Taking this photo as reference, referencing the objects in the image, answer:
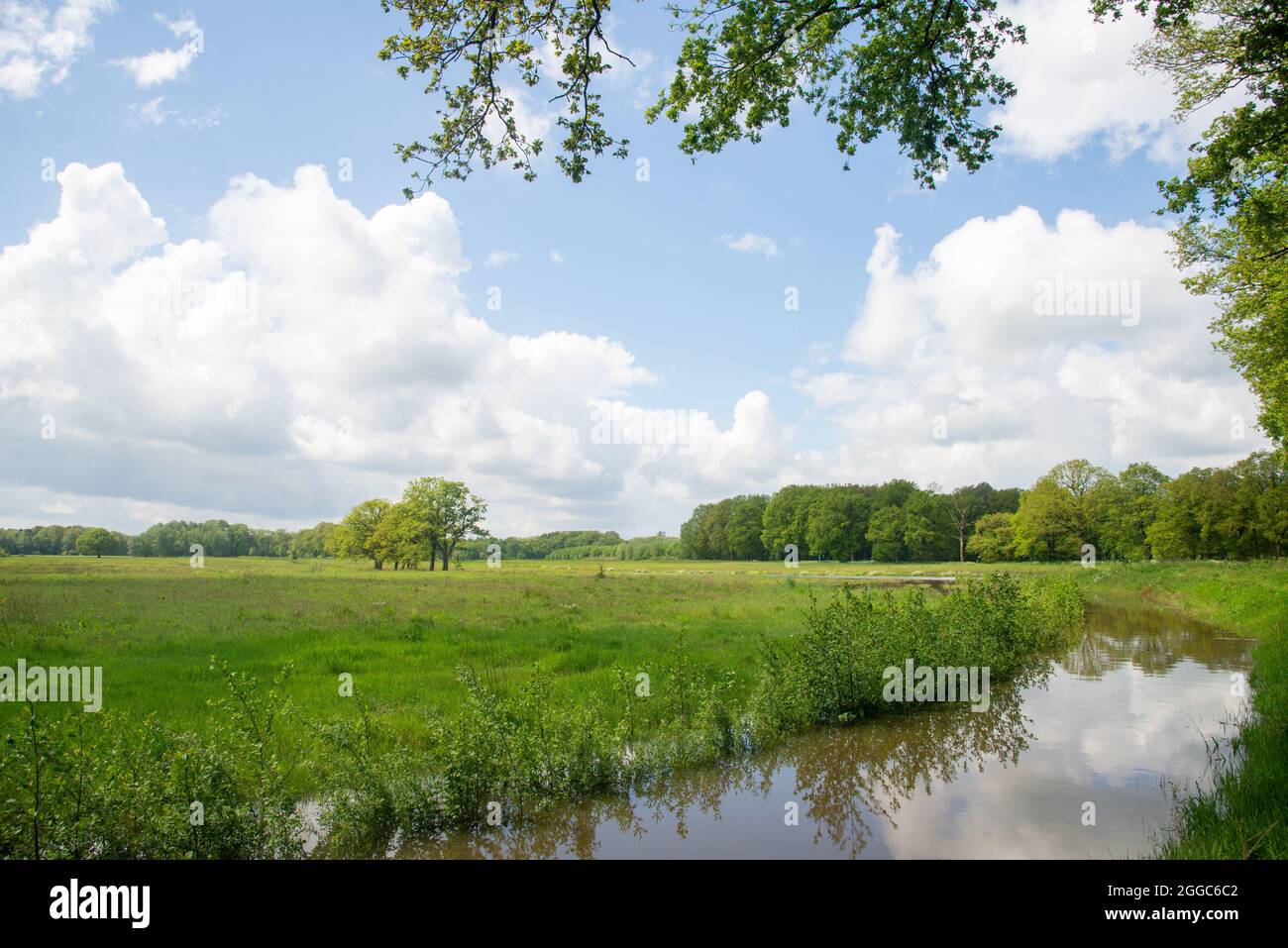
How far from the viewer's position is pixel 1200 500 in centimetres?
6888

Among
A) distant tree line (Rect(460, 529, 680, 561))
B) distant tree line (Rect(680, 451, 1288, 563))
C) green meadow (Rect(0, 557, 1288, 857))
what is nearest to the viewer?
green meadow (Rect(0, 557, 1288, 857))

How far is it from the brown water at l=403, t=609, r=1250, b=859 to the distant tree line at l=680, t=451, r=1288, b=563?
27.1 m

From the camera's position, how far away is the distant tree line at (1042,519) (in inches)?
2633

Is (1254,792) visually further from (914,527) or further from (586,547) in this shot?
(586,547)

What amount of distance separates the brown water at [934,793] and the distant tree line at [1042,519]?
27.1 meters

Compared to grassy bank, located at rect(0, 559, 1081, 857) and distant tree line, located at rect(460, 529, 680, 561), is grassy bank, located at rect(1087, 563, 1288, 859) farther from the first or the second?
distant tree line, located at rect(460, 529, 680, 561)

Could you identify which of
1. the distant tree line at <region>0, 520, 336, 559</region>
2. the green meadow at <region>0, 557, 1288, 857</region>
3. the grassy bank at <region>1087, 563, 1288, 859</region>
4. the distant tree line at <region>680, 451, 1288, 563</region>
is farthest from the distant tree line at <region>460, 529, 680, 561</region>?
the grassy bank at <region>1087, 563, 1288, 859</region>

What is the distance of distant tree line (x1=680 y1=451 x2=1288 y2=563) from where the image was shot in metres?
66.9

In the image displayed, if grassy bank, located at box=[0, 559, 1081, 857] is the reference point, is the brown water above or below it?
below

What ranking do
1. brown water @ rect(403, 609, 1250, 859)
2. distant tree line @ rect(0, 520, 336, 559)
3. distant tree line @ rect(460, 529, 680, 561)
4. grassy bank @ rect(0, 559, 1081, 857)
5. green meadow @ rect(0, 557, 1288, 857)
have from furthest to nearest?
1. distant tree line @ rect(460, 529, 680, 561)
2. distant tree line @ rect(0, 520, 336, 559)
3. green meadow @ rect(0, 557, 1288, 857)
4. brown water @ rect(403, 609, 1250, 859)
5. grassy bank @ rect(0, 559, 1081, 857)

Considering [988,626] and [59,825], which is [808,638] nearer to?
[988,626]

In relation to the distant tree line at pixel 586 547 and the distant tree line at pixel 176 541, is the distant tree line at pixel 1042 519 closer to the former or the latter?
the distant tree line at pixel 586 547
